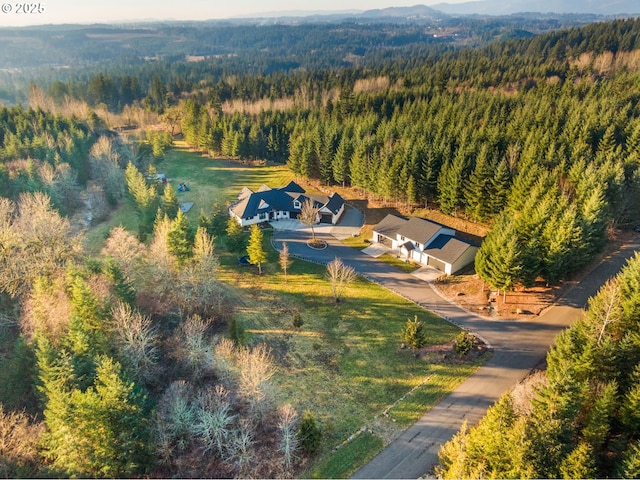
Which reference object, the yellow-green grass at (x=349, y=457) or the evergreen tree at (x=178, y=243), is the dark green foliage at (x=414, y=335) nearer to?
the yellow-green grass at (x=349, y=457)

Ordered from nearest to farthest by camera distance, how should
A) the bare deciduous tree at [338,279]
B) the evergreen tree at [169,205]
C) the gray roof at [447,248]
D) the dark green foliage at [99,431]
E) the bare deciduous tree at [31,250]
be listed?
1. the dark green foliage at [99,431]
2. the bare deciduous tree at [31,250]
3. the bare deciduous tree at [338,279]
4. the gray roof at [447,248]
5. the evergreen tree at [169,205]

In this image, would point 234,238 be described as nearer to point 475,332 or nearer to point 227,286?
point 227,286

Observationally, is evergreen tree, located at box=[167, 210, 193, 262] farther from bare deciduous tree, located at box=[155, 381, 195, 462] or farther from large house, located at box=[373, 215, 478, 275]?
large house, located at box=[373, 215, 478, 275]

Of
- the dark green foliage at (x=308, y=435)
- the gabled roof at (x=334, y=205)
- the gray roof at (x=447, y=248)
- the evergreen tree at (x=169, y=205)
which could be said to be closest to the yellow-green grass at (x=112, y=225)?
the evergreen tree at (x=169, y=205)

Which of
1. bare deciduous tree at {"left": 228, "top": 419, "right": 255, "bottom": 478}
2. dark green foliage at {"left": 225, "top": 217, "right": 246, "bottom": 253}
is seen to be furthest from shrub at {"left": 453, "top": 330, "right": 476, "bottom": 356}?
dark green foliage at {"left": 225, "top": 217, "right": 246, "bottom": 253}

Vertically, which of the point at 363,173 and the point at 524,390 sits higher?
the point at 363,173

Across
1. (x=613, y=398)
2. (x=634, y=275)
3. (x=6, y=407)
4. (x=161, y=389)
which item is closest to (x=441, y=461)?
(x=613, y=398)

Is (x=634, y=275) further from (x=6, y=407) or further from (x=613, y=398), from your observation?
(x=6, y=407)
